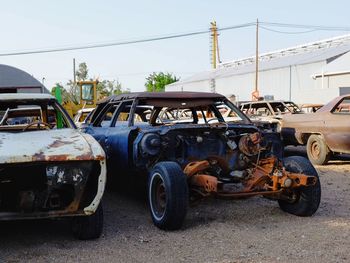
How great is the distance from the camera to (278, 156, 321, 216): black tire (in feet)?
19.3

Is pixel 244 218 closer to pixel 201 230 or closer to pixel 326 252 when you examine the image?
pixel 201 230

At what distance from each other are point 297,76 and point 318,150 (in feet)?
87.2

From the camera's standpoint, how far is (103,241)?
505cm

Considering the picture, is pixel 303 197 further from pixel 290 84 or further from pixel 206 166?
pixel 290 84

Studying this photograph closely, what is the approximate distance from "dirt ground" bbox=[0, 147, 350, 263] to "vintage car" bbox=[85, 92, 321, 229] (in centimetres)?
26

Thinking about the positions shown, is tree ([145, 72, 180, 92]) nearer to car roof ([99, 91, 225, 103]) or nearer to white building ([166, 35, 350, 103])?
white building ([166, 35, 350, 103])

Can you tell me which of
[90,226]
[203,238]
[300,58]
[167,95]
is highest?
[300,58]

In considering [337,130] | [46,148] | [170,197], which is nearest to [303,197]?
[170,197]

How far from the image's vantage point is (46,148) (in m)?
4.74

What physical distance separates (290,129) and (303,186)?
5921mm

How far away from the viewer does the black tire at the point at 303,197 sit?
587 cm

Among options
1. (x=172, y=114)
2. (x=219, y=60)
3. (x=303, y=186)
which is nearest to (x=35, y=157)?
(x=303, y=186)

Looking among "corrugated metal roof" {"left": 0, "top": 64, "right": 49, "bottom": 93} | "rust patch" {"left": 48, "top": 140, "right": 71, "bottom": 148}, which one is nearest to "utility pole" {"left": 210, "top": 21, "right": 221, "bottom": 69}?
"corrugated metal roof" {"left": 0, "top": 64, "right": 49, "bottom": 93}

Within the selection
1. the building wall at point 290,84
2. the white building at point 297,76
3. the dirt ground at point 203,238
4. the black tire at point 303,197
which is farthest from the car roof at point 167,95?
the building wall at point 290,84
